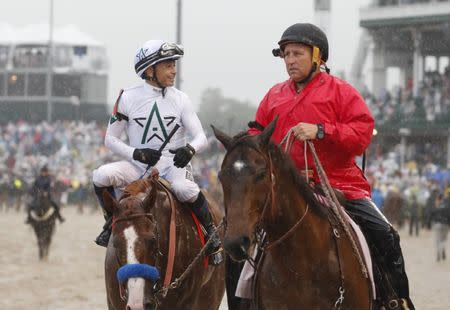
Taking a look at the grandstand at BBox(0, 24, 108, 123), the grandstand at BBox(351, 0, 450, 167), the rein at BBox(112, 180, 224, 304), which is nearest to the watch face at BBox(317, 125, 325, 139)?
the rein at BBox(112, 180, 224, 304)

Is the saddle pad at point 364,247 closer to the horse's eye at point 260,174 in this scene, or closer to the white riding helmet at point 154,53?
the horse's eye at point 260,174

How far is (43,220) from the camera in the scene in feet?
66.1

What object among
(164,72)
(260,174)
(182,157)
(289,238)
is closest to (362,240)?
(289,238)

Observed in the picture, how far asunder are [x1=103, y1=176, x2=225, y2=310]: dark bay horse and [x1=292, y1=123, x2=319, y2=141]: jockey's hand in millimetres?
1151

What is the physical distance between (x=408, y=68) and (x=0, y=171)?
2061 cm

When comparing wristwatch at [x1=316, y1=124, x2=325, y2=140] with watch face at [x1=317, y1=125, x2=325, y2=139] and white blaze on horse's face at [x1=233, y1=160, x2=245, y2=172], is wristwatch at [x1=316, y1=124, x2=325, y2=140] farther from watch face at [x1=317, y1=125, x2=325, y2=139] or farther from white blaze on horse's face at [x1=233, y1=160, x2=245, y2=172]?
white blaze on horse's face at [x1=233, y1=160, x2=245, y2=172]

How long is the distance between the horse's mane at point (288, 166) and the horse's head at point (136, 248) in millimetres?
1041

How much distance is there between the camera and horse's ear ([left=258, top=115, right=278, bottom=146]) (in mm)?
5469

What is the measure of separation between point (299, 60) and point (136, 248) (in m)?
1.57

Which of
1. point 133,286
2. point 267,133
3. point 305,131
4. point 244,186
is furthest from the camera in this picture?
point 133,286

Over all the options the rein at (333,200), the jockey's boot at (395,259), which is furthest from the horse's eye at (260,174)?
the jockey's boot at (395,259)

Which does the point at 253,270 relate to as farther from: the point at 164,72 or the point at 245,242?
the point at 164,72

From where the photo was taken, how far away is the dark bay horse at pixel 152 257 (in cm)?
611

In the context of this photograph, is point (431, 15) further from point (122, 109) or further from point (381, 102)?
point (122, 109)
